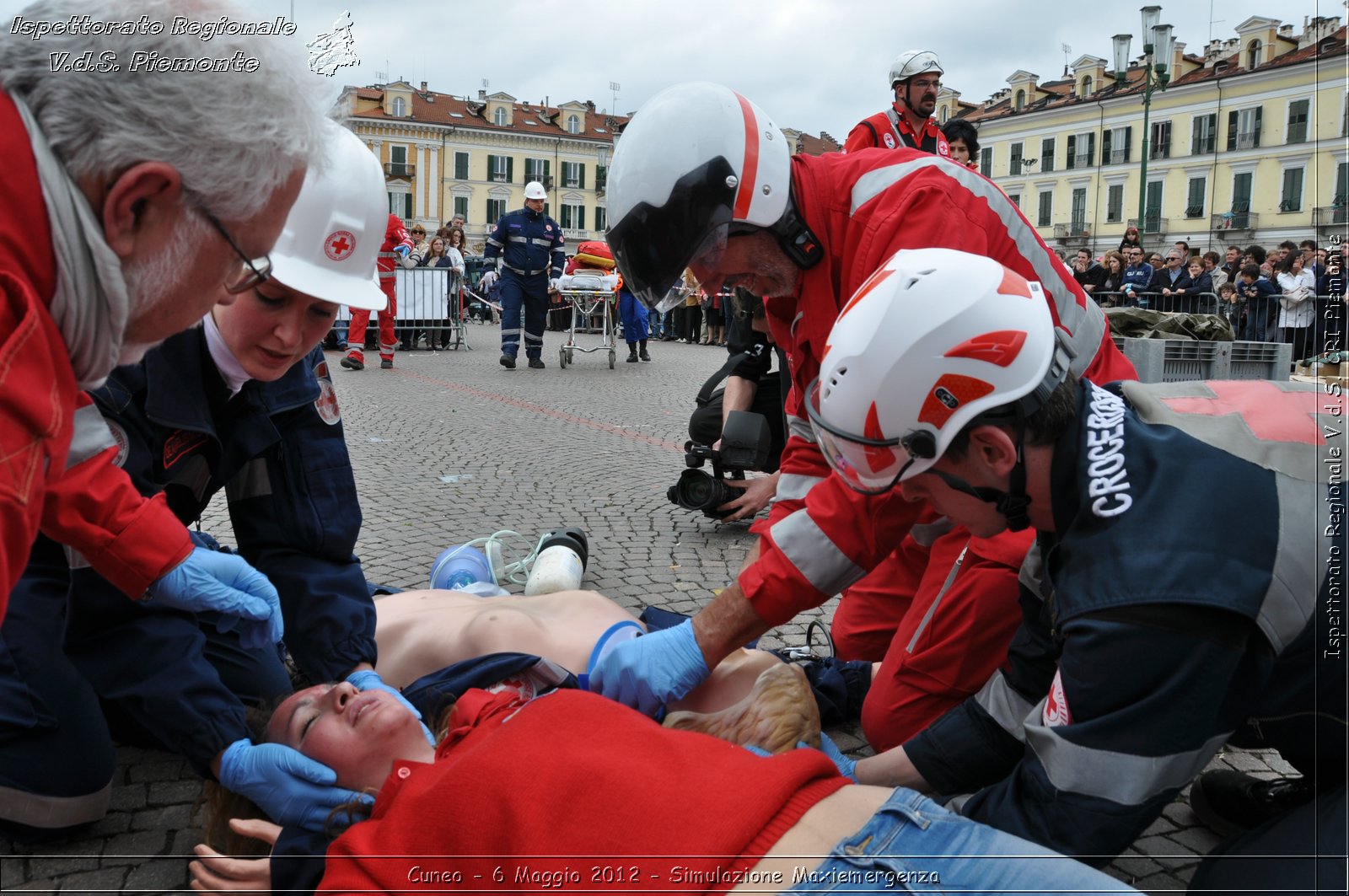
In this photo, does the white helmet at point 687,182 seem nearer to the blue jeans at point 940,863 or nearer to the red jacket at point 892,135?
the blue jeans at point 940,863

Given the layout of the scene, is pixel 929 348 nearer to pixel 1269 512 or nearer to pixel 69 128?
pixel 1269 512

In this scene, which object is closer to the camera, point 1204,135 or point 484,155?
point 1204,135

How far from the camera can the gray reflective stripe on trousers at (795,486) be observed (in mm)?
3385

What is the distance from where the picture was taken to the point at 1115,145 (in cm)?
5225

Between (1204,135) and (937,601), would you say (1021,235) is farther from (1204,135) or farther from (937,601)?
(1204,135)

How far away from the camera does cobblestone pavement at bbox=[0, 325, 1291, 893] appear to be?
8.57 ft

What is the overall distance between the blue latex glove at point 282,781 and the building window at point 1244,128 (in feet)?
148

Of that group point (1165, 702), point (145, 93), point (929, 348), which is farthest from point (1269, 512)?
point (145, 93)

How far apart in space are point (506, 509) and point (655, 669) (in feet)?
11.2

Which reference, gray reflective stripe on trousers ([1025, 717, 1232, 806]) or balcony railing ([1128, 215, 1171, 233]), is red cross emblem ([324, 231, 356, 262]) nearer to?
gray reflective stripe on trousers ([1025, 717, 1232, 806])

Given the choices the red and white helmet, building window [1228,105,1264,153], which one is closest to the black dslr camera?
the red and white helmet

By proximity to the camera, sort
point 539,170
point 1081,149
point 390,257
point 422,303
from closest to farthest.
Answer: point 390,257
point 422,303
point 1081,149
point 539,170

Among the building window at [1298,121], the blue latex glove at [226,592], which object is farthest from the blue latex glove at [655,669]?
the building window at [1298,121]

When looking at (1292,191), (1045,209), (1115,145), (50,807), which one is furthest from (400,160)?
(50,807)
